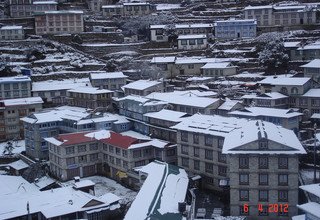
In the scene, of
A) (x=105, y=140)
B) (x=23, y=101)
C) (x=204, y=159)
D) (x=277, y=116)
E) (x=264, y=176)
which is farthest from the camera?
(x=23, y=101)

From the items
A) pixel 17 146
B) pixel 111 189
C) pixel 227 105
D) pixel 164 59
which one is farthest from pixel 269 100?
pixel 17 146

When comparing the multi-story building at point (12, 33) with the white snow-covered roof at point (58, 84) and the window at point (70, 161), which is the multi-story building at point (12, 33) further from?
the window at point (70, 161)

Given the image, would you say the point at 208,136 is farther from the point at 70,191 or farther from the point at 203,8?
the point at 203,8

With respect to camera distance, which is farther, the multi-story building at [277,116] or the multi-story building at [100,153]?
the multi-story building at [277,116]

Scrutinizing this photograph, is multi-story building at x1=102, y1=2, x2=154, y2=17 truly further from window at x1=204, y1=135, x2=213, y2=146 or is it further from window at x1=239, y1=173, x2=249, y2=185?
window at x1=239, y1=173, x2=249, y2=185

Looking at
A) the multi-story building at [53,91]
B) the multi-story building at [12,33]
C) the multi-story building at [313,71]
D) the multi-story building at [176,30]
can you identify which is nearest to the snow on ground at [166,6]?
the multi-story building at [176,30]

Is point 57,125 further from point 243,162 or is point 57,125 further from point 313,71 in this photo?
point 313,71
